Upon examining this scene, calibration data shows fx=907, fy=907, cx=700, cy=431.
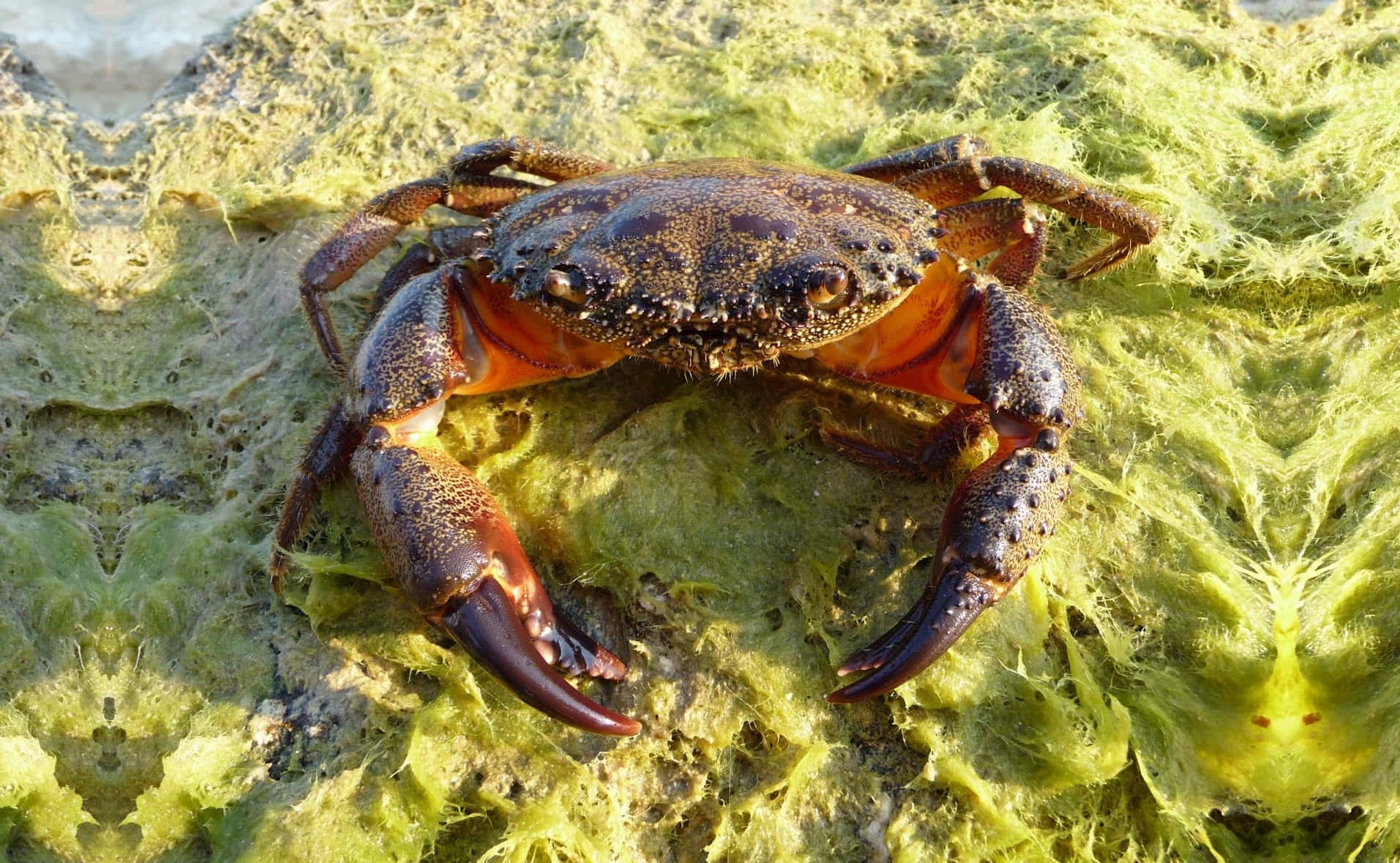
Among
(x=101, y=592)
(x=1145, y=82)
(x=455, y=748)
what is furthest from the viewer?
(x=1145, y=82)

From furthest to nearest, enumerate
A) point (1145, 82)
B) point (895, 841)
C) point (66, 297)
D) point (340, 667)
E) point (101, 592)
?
point (1145, 82), point (66, 297), point (101, 592), point (340, 667), point (895, 841)

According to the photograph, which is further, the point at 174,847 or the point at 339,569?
the point at 339,569

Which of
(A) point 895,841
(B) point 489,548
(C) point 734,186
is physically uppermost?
(C) point 734,186

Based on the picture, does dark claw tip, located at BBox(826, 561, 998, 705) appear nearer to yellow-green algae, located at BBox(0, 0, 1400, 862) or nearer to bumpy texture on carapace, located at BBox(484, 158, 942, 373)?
yellow-green algae, located at BBox(0, 0, 1400, 862)

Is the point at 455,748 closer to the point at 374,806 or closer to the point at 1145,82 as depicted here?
the point at 374,806

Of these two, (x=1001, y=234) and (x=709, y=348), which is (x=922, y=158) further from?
(x=709, y=348)

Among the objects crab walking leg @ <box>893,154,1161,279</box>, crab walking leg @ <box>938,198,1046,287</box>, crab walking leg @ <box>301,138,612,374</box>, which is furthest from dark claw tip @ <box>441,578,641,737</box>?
crab walking leg @ <box>893,154,1161,279</box>

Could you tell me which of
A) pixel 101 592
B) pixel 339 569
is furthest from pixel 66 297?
pixel 339 569
